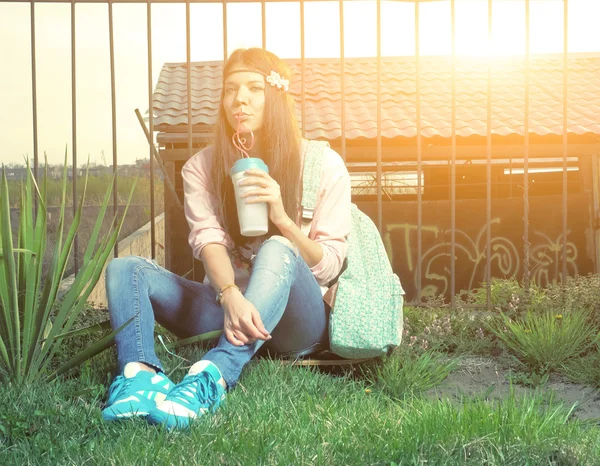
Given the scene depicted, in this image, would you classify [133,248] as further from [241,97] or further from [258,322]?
[258,322]

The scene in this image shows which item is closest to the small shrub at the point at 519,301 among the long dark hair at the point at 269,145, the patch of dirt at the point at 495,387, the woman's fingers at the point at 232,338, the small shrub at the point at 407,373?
the patch of dirt at the point at 495,387

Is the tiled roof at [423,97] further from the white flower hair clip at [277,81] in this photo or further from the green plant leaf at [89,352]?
the green plant leaf at [89,352]

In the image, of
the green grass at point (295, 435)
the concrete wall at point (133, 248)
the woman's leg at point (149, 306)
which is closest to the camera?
the green grass at point (295, 435)

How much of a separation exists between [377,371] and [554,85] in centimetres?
1049

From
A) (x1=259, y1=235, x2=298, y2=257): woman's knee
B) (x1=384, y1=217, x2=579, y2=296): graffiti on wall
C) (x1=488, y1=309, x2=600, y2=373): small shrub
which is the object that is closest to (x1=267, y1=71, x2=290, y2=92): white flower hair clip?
(x1=259, y1=235, x2=298, y2=257): woman's knee

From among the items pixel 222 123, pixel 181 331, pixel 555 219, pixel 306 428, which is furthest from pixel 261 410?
pixel 555 219

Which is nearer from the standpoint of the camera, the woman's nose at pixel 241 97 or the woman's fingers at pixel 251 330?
the woman's fingers at pixel 251 330

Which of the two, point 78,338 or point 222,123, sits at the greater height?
point 222,123

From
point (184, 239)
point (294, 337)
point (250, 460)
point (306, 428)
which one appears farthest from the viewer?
point (184, 239)

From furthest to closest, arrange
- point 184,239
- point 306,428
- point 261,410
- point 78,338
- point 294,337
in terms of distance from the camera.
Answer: point 184,239 < point 78,338 < point 294,337 < point 261,410 < point 306,428

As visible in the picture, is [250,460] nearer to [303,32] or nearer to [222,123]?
[222,123]

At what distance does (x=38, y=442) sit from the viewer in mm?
2152

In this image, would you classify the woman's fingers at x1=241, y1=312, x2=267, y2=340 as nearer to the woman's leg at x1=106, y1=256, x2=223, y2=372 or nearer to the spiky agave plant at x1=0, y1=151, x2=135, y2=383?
the woman's leg at x1=106, y1=256, x2=223, y2=372

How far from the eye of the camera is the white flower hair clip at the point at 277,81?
2752mm
